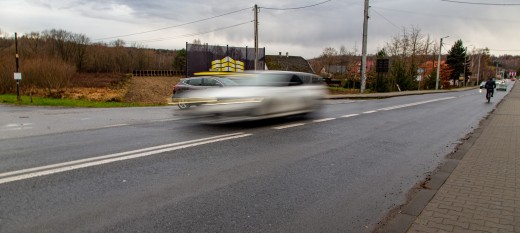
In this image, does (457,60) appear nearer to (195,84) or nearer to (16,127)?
(195,84)

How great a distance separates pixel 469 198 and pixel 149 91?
1796 inches

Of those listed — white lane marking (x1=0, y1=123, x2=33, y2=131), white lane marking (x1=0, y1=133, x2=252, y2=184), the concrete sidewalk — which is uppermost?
white lane marking (x1=0, y1=133, x2=252, y2=184)

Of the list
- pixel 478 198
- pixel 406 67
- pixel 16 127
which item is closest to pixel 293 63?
pixel 406 67

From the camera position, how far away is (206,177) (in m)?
5.51

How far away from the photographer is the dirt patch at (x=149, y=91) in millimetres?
39875

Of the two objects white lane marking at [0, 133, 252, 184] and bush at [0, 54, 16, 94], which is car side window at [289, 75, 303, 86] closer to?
white lane marking at [0, 133, 252, 184]

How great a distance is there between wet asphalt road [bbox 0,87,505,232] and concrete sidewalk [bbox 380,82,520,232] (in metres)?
0.32

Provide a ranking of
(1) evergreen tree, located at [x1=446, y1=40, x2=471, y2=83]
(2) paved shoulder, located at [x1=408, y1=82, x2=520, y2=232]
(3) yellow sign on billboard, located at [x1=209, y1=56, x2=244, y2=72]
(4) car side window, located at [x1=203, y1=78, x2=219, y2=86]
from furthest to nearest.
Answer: (1) evergreen tree, located at [x1=446, y1=40, x2=471, y2=83], (3) yellow sign on billboard, located at [x1=209, y1=56, x2=244, y2=72], (4) car side window, located at [x1=203, y1=78, x2=219, y2=86], (2) paved shoulder, located at [x1=408, y1=82, x2=520, y2=232]

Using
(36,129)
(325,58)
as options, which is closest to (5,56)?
(36,129)

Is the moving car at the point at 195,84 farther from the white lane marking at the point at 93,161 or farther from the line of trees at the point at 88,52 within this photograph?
the line of trees at the point at 88,52

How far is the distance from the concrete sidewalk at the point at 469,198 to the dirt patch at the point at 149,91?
1274 inches

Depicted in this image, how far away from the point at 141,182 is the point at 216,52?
4052 cm

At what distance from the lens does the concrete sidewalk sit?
155 inches

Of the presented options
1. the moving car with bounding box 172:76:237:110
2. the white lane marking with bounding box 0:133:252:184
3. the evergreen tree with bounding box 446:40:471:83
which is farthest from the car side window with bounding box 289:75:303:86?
the evergreen tree with bounding box 446:40:471:83
